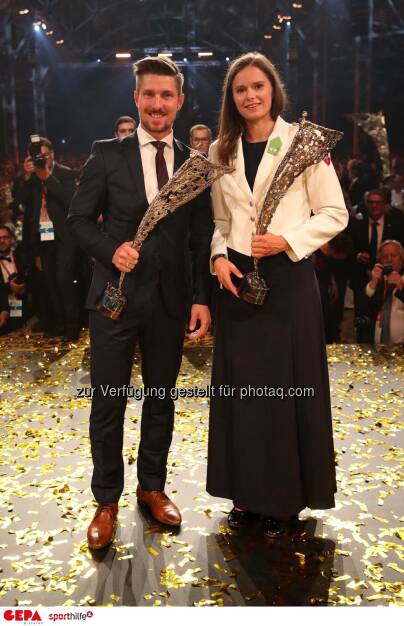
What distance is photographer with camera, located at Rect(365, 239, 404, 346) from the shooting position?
18.8 ft

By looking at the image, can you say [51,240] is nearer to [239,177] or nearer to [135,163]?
[135,163]

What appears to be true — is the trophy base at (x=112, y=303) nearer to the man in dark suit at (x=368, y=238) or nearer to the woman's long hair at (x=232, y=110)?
the woman's long hair at (x=232, y=110)

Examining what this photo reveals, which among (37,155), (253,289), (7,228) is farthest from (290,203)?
(7,228)

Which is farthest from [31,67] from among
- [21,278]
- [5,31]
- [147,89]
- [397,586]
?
[397,586]

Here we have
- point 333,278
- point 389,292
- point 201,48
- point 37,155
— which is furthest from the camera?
point 201,48

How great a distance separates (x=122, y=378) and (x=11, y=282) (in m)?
4.28

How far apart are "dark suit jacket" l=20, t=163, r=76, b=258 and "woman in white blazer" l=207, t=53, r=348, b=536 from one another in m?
3.89

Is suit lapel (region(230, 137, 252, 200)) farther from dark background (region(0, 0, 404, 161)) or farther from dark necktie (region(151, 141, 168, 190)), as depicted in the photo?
dark background (region(0, 0, 404, 161))

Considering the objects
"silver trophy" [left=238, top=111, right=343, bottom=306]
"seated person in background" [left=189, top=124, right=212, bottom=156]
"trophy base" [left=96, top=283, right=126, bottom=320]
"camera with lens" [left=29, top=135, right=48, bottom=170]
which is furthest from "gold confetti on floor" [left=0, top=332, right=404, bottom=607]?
"camera with lens" [left=29, top=135, right=48, bottom=170]

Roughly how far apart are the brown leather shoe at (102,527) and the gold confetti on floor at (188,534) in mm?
45

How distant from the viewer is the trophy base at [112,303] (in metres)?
2.47

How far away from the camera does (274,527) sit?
2.70m

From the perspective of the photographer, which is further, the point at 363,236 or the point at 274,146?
the point at 363,236
